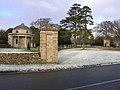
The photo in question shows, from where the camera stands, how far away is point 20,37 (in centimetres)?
8525

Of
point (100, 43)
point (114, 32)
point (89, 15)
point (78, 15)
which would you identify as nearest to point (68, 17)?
point (78, 15)

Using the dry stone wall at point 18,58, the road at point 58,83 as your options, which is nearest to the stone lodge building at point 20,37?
the dry stone wall at point 18,58

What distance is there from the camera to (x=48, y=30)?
859 inches

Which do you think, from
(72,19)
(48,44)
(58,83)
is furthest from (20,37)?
(58,83)

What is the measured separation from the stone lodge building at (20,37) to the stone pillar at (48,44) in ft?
200

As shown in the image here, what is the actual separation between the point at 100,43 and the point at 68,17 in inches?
1264

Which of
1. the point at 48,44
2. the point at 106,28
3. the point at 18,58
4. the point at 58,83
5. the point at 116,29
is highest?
the point at 106,28

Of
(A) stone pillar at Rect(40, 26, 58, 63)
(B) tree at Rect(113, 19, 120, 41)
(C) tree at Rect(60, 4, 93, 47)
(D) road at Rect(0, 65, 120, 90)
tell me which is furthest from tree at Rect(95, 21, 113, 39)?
(D) road at Rect(0, 65, 120, 90)

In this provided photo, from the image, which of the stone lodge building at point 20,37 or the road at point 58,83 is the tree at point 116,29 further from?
the road at point 58,83

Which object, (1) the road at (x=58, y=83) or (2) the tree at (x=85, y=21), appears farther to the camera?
(2) the tree at (x=85, y=21)

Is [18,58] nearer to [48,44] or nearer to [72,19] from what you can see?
[48,44]

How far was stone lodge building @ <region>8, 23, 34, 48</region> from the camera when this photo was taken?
271 feet

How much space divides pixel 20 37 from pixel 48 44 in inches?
2555

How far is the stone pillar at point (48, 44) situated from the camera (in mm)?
21578
